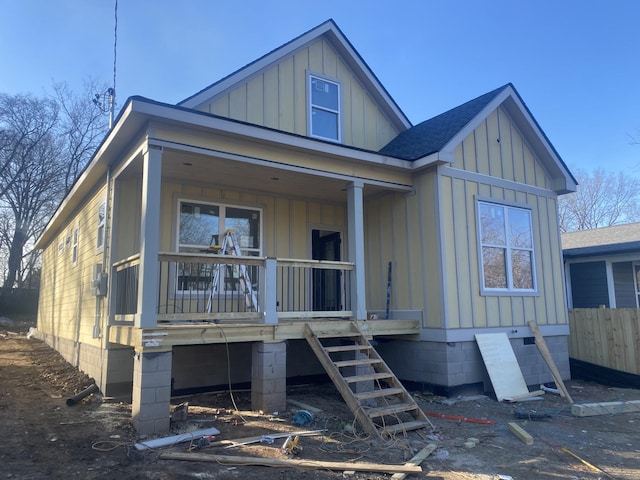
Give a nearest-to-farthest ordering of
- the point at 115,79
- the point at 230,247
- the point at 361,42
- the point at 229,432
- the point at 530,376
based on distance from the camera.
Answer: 1. the point at 229,432
2. the point at 230,247
3. the point at 530,376
4. the point at 361,42
5. the point at 115,79

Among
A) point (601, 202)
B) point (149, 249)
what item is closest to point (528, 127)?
point (149, 249)

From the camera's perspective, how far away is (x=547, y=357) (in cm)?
848

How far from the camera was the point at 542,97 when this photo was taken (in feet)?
65.3

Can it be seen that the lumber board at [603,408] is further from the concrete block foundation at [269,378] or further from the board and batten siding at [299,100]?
the board and batten siding at [299,100]

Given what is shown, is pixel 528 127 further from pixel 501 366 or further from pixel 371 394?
pixel 371 394

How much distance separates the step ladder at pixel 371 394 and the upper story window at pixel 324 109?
438 cm

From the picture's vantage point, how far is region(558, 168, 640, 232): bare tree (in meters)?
31.8

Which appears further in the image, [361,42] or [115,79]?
[115,79]

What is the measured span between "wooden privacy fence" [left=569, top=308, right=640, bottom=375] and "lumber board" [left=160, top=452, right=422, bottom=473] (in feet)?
23.9

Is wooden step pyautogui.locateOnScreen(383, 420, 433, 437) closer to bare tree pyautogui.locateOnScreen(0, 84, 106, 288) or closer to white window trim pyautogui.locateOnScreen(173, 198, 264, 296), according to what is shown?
white window trim pyautogui.locateOnScreen(173, 198, 264, 296)

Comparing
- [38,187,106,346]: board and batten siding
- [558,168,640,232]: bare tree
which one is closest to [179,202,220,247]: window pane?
[38,187,106,346]: board and batten siding

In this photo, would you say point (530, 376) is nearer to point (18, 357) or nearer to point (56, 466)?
point (56, 466)

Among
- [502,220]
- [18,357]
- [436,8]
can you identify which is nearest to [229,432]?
[502,220]

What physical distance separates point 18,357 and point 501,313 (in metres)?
12.5
